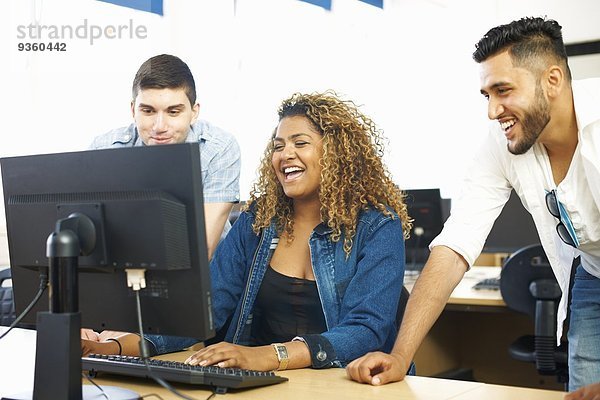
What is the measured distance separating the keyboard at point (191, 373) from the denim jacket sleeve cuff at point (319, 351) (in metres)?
0.16

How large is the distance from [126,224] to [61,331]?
208mm

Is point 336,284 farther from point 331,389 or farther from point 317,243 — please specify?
point 331,389

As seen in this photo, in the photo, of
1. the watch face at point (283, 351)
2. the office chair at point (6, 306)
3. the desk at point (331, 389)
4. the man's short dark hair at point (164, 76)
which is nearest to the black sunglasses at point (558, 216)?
the desk at point (331, 389)

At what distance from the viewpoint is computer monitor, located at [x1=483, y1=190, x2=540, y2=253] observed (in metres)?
3.98

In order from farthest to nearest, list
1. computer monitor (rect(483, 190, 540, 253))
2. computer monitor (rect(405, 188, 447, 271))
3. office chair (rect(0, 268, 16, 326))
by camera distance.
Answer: computer monitor (rect(405, 188, 447, 271)) < computer monitor (rect(483, 190, 540, 253)) < office chair (rect(0, 268, 16, 326))

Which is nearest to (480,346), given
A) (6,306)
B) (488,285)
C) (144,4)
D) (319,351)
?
(488,285)

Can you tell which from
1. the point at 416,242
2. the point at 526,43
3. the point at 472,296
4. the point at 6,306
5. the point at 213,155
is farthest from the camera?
the point at 416,242

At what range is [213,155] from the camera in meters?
2.72

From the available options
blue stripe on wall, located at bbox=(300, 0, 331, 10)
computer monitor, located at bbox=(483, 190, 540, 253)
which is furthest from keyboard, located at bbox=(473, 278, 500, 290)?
blue stripe on wall, located at bbox=(300, 0, 331, 10)

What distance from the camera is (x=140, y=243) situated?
4.42 ft

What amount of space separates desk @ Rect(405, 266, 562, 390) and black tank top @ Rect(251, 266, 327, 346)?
6.45 ft

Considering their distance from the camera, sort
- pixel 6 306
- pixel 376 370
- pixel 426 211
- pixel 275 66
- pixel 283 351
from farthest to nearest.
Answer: pixel 275 66 < pixel 426 211 < pixel 6 306 < pixel 283 351 < pixel 376 370

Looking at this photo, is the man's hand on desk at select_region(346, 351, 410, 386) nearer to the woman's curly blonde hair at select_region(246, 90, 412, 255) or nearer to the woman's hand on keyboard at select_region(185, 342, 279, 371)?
the woman's hand on keyboard at select_region(185, 342, 279, 371)

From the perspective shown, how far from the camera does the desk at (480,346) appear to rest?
13.4 feet
